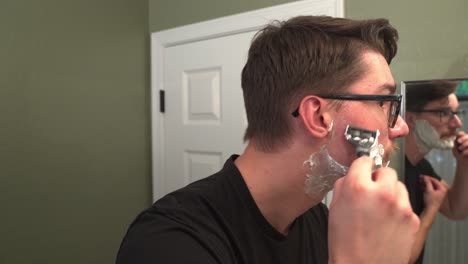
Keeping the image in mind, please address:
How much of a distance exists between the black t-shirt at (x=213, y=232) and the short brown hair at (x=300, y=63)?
15 centimetres

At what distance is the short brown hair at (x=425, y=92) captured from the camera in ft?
3.51

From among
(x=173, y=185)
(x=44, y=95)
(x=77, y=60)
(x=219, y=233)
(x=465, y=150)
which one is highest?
(x=77, y=60)

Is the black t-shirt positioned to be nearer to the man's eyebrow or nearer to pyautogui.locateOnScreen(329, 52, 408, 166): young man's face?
pyautogui.locateOnScreen(329, 52, 408, 166): young man's face

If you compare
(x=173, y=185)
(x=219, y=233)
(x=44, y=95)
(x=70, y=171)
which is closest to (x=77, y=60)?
(x=44, y=95)

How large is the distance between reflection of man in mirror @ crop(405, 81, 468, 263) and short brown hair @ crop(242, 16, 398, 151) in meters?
0.35

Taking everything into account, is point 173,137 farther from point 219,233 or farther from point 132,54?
point 219,233

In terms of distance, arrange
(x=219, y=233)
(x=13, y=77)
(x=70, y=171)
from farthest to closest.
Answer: (x=70, y=171), (x=13, y=77), (x=219, y=233)

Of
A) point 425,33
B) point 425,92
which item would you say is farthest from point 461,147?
point 425,33

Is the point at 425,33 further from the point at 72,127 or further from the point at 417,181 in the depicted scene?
the point at 72,127

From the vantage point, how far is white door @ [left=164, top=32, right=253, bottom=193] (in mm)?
1511

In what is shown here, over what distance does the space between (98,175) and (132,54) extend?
0.59 metres

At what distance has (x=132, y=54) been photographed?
1.68 metres

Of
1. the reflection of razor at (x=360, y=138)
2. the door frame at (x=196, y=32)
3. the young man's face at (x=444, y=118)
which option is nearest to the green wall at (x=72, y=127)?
the door frame at (x=196, y=32)

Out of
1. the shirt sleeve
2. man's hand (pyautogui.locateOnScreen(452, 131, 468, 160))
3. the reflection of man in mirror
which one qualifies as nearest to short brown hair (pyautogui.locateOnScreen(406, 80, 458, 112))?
the reflection of man in mirror
